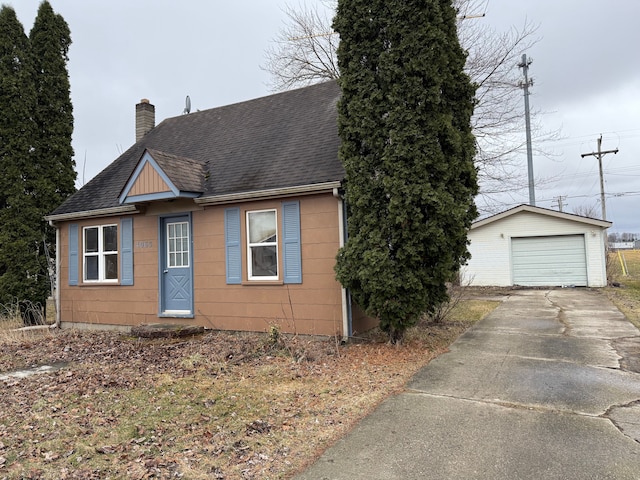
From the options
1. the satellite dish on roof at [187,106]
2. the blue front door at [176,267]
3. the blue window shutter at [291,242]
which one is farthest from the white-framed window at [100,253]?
the satellite dish on roof at [187,106]

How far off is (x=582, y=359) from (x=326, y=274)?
4.30m

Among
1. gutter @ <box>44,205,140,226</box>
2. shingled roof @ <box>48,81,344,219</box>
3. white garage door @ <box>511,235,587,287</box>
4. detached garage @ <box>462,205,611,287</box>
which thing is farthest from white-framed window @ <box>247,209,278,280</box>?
white garage door @ <box>511,235,587,287</box>

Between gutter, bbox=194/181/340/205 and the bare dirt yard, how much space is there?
2.67 metres

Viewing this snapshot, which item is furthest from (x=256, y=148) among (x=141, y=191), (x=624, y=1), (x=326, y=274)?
(x=624, y=1)

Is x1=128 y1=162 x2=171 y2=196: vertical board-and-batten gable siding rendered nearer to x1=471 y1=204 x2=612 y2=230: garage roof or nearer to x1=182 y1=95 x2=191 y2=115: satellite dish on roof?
x1=182 y1=95 x2=191 y2=115: satellite dish on roof

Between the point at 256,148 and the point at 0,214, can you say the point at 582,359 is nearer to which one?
the point at 256,148

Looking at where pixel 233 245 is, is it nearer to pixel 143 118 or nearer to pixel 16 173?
pixel 16 173

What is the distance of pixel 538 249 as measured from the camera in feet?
59.5

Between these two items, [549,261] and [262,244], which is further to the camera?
[549,261]

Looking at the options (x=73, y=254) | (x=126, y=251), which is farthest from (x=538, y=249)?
(x=73, y=254)

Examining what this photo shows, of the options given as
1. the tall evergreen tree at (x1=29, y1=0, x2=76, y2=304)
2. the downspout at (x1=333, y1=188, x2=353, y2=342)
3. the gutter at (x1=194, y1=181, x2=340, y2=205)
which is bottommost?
the downspout at (x1=333, y1=188, x2=353, y2=342)

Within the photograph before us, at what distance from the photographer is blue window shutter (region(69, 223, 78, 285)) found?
11.1 m

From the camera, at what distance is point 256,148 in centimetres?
1007

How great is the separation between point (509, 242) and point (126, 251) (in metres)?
15.6
